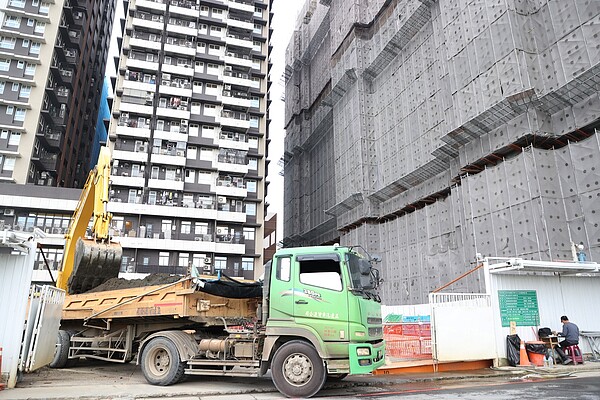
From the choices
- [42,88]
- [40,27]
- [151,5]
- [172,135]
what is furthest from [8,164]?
[151,5]

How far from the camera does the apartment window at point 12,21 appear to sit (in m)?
47.3

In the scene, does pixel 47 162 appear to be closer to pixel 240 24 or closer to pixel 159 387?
pixel 240 24

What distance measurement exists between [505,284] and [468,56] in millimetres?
13547

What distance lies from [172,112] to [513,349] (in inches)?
1704

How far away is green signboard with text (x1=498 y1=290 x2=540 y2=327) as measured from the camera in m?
13.4

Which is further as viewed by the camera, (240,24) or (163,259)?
(240,24)

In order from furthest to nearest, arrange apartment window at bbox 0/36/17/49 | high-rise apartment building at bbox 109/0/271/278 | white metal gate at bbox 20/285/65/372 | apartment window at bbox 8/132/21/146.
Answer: apartment window at bbox 0/36/17/49, high-rise apartment building at bbox 109/0/271/278, apartment window at bbox 8/132/21/146, white metal gate at bbox 20/285/65/372

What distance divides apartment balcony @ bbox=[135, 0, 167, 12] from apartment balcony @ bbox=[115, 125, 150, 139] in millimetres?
15401

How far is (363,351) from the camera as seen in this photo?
8625mm

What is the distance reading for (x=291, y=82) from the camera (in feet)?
189

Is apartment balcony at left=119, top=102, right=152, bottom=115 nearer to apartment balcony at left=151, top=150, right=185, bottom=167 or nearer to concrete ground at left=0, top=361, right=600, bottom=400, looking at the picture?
apartment balcony at left=151, top=150, right=185, bottom=167

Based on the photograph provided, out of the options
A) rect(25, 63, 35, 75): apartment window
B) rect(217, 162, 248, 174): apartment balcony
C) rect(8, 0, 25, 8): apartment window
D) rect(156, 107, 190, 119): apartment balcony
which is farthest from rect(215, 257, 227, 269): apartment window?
rect(8, 0, 25, 8): apartment window

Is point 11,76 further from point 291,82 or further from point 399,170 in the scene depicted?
point 399,170

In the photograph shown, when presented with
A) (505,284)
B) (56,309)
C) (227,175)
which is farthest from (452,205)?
(227,175)
